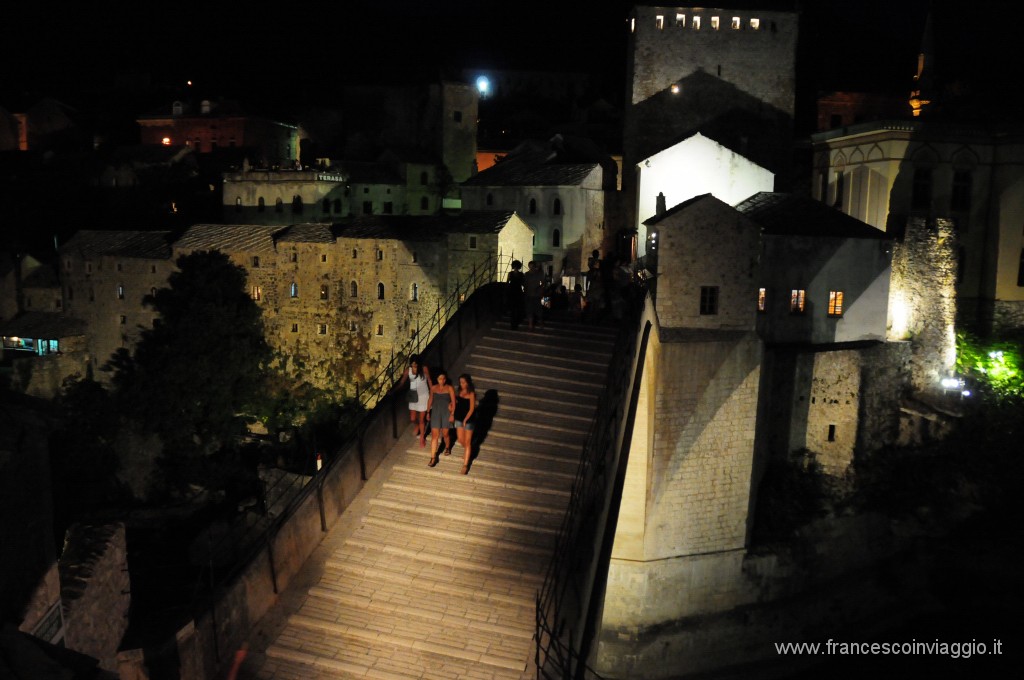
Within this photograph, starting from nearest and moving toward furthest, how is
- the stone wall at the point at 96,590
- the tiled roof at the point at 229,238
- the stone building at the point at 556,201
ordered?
the stone wall at the point at 96,590, the stone building at the point at 556,201, the tiled roof at the point at 229,238

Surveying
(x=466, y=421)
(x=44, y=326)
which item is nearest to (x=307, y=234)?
(x=44, y=326)

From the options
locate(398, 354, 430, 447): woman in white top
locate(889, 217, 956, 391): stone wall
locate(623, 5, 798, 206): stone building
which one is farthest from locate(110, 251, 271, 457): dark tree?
locate(889, 217, 956, 391): stone wall

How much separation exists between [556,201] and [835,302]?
40.3ft

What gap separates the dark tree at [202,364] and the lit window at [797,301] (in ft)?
70.6

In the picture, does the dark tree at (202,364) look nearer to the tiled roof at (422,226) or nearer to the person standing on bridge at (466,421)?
the tiled roof at (422,226)

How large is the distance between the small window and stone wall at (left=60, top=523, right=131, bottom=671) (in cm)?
1128

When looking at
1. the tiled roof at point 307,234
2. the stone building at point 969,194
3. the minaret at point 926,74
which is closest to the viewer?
the stone building at point 969,194

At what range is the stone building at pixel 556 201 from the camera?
30.8m

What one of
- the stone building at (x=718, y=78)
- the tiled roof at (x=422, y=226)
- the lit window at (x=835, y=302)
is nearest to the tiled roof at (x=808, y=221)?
the lit window at (x=835, y=302)

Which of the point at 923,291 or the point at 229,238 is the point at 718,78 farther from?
the point at 229,238

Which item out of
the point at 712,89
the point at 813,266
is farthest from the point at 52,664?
the point at 712,89

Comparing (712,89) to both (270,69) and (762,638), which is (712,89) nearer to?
(762,638)

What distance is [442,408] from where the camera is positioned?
1129 centimetres

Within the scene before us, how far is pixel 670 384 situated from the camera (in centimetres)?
1694
